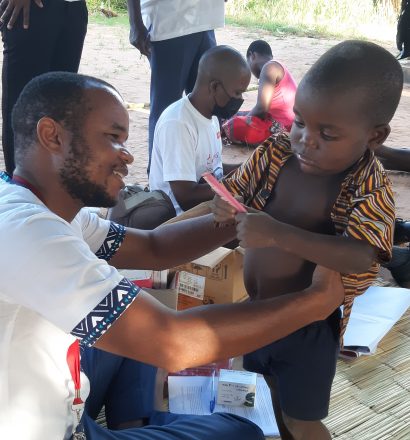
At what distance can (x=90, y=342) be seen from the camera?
111cm

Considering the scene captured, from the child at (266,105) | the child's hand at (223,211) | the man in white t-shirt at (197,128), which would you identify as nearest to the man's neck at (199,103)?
the man in white t-shirt at (197,128)

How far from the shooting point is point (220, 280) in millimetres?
Answer: 2326

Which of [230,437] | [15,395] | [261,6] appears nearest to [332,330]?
[230,437]

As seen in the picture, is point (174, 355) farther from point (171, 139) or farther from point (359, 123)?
point (171, 139)

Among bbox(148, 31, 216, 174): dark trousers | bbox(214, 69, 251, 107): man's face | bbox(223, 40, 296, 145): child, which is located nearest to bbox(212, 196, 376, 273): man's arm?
bbox(214, 69, 251, 107): man's face

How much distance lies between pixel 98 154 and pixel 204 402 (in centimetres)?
107

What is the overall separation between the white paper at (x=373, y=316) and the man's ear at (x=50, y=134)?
146 centimetres

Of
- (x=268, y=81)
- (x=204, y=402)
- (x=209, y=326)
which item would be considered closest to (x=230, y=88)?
(x=204, y=402)

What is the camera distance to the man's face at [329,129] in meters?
1.32

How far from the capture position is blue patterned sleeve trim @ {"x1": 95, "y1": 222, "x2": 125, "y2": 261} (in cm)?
161

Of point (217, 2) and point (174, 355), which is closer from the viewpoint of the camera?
point (174, 355)

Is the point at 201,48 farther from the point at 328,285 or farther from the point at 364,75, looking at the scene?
the point at 328,285

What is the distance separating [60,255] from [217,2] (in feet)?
7.67

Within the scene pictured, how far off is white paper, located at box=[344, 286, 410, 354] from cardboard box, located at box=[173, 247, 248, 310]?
0.48m
